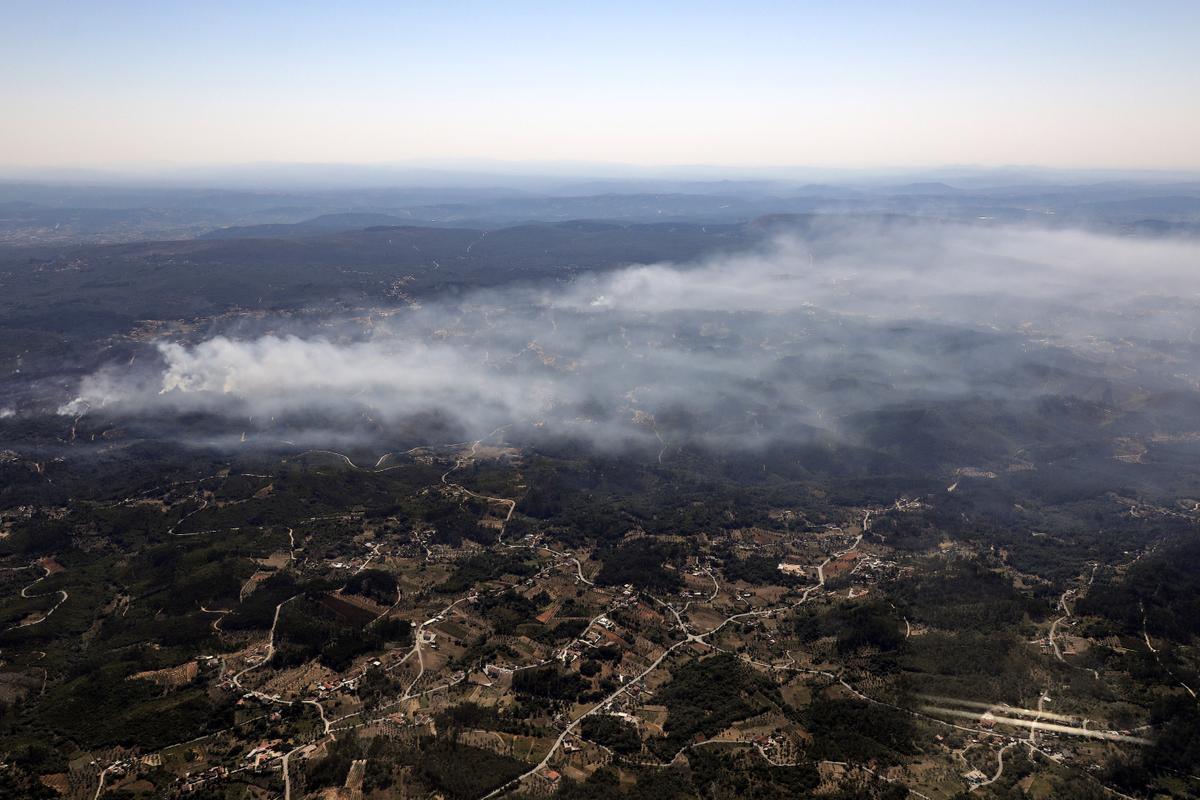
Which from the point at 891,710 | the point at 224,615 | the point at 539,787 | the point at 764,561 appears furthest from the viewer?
the point at 764,561

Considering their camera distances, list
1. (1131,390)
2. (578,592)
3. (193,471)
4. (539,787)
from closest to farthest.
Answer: (539,787) → (578,592) → (193,471) → (1131,390)

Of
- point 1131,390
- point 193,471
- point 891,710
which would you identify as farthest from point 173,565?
point 1131,390

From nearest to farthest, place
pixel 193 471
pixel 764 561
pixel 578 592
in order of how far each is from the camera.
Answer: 1. pixel 578 592
2. pixel 764 561
3. pixel 193 471

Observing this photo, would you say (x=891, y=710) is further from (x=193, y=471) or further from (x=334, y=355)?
(x=334, y=355)

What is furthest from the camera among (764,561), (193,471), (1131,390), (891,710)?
(1131,390)

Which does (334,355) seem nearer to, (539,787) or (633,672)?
(633,672)

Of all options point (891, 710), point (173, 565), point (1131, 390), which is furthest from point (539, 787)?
point (1131, 390)

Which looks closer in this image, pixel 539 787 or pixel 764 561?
pixel 539 787

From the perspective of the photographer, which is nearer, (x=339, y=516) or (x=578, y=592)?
(x=578, y=592)

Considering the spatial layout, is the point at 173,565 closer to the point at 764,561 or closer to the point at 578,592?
the point at 578,592
